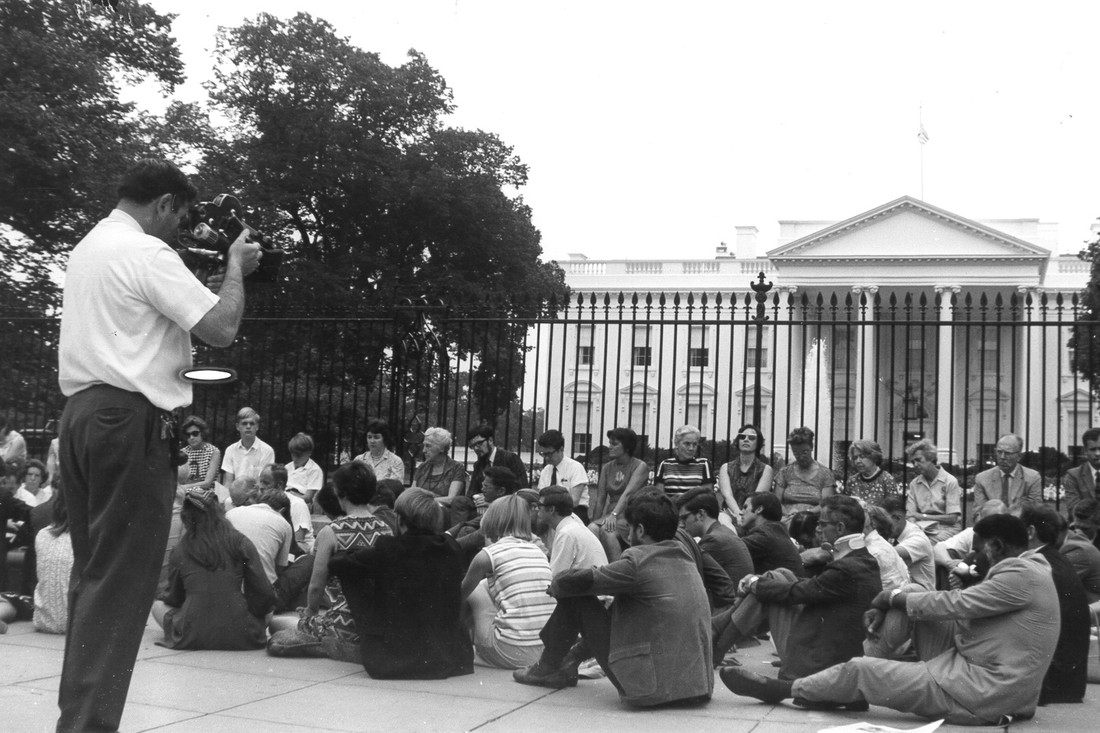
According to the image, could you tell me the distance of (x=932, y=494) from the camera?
392 inches

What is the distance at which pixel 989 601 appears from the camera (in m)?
5.36

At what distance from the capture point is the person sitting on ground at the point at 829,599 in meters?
6.24

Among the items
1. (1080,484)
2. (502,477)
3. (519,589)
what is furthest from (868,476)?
(519,589)

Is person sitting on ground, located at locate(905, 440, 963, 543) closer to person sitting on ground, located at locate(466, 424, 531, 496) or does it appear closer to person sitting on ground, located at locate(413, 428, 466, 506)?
person sitting on ground, located at locate(466, 424, 531, 496)

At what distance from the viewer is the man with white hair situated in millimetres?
9594

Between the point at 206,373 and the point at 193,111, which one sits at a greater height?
the point at 193,111

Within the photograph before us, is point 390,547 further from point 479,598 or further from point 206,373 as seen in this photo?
point 206,373

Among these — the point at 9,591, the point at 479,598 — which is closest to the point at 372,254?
the point at 9,591

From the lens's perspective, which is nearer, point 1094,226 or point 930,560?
point 930,560

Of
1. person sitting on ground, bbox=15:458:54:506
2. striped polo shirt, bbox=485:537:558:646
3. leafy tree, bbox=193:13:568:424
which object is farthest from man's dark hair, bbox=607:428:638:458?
leafy tree, bbox=193:13:568:424

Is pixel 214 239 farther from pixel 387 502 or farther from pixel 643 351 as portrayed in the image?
pixel 643 351

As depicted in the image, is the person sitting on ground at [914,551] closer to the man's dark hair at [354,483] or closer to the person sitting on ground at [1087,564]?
the person sitting on ground at [1087,564]

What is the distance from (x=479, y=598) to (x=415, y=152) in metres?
23.0

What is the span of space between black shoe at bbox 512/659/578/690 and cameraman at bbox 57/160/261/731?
11.4 ft
